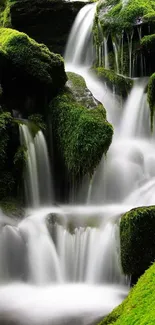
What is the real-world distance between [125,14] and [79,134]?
5.93 m

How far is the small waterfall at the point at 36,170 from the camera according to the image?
8477 mm

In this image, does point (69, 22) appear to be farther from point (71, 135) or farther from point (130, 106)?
point (71, 135)

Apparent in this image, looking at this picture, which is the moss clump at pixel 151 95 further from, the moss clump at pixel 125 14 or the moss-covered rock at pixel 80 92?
the moss clump at pixel 125 14

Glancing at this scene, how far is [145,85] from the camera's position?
1178cm

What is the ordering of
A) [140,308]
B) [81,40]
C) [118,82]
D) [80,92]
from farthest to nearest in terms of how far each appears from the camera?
1. [81,40]
2. [118,82]
3. [80,92]
4. [140,308]

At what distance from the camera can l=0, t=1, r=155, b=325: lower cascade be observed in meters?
5.75

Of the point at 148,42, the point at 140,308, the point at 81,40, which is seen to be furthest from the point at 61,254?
the point at 81,40

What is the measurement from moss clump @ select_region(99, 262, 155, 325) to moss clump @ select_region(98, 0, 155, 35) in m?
10.3

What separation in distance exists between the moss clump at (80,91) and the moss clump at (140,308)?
6.01 meters

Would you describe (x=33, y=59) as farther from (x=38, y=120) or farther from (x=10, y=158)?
(x=10, y=158)

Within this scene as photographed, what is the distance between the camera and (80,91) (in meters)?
9.88

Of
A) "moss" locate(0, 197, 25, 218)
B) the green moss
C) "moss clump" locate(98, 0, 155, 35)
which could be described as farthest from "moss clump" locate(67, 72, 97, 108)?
"moss clump" locate(98, 0, 155, 35)

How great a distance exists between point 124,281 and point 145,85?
662cm

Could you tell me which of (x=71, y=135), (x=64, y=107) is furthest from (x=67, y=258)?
(x=64, y=107)
